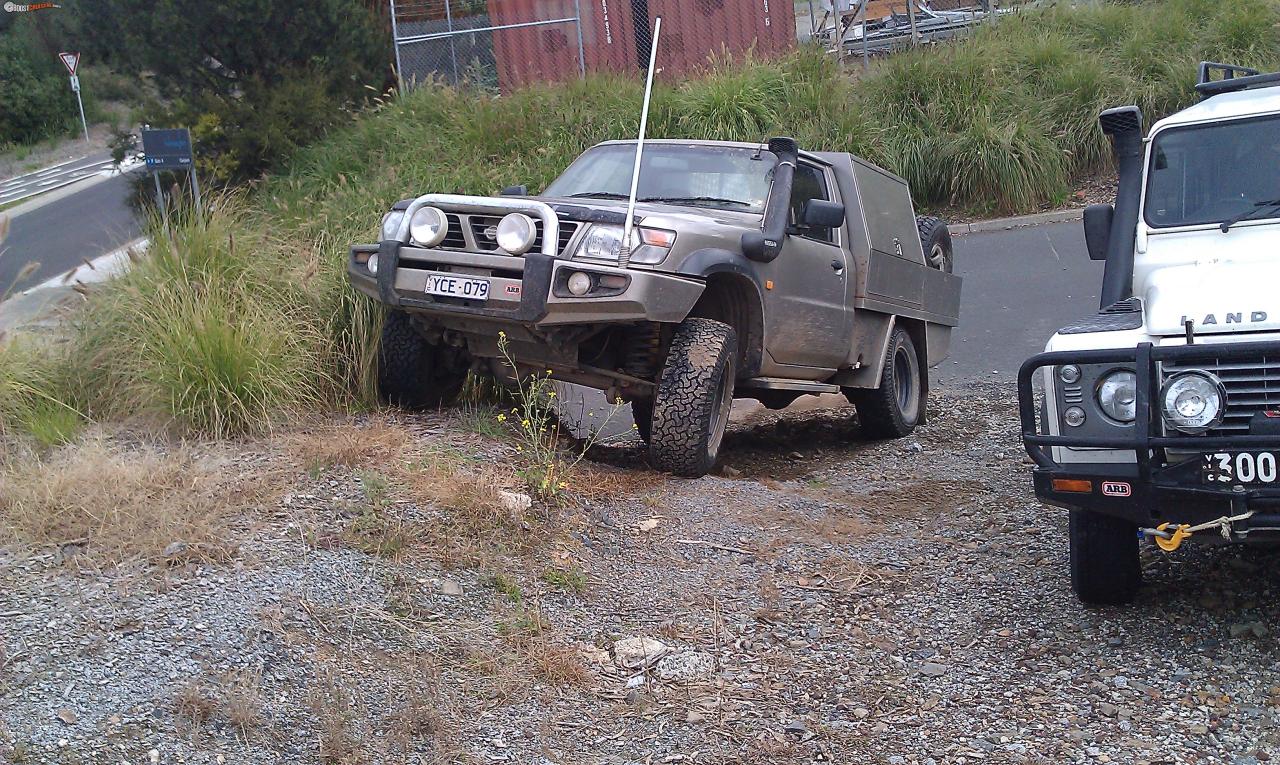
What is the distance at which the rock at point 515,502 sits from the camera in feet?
18.4

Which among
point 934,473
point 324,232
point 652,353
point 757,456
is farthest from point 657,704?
point 324,232

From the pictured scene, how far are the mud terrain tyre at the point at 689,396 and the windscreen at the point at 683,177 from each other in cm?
104

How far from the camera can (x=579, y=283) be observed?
6.09 meters

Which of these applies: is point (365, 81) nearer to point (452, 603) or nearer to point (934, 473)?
point (934, 473)

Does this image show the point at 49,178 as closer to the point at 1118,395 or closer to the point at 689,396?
the point at 689,396

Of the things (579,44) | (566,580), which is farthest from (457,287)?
(579,44)

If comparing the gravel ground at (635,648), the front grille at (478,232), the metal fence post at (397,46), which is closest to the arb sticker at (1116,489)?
the gravel ground at (635,648)

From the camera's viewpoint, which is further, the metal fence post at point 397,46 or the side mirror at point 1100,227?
the metal fence post at point 397,46

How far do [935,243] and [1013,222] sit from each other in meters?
5.88

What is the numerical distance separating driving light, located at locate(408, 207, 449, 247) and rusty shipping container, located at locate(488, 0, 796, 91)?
11.0m

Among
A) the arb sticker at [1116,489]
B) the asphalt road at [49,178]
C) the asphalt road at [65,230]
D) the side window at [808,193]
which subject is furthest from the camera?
the asphalt road at [49,178]

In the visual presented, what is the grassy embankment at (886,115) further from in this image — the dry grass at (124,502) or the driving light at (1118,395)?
the driving light at (1118,395)

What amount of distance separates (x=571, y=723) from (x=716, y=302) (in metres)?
3.27

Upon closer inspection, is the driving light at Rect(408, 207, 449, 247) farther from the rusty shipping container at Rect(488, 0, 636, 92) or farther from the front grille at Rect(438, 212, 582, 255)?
the rusty shipping container at Rect(488, 0, 636, 92)
